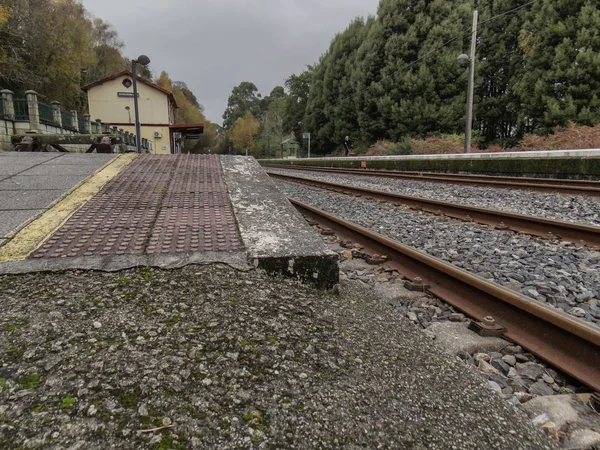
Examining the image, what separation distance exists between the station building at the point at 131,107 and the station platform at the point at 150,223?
38.8m

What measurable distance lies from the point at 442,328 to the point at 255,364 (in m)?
1.30

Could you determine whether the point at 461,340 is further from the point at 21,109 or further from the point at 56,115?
the point at 56,115

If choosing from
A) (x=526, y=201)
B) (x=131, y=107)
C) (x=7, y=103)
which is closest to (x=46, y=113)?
(x=7, y=103)

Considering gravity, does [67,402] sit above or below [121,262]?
below

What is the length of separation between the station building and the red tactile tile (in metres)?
39.2

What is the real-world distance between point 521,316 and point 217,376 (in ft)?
5.82

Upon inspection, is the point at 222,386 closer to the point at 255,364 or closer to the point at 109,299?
the point at 255,364

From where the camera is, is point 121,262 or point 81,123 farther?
point 81,123

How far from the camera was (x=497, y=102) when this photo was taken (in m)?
30.4

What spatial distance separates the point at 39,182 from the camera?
4.62 meters

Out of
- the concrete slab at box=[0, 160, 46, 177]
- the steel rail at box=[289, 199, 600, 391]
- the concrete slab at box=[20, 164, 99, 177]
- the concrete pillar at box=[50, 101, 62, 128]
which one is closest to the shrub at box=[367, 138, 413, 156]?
the concrete pillar at box=[50, 101, 62, 128]

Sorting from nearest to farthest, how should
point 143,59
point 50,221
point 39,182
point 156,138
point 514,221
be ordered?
point 50,221 < point 39,182 < point 514,221 < point 143,59 < point 156,138

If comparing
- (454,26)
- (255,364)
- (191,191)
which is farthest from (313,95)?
(255,364)

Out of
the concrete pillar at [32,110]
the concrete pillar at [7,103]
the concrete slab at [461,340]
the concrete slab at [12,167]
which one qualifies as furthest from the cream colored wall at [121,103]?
the concrete slab at [461,340]
